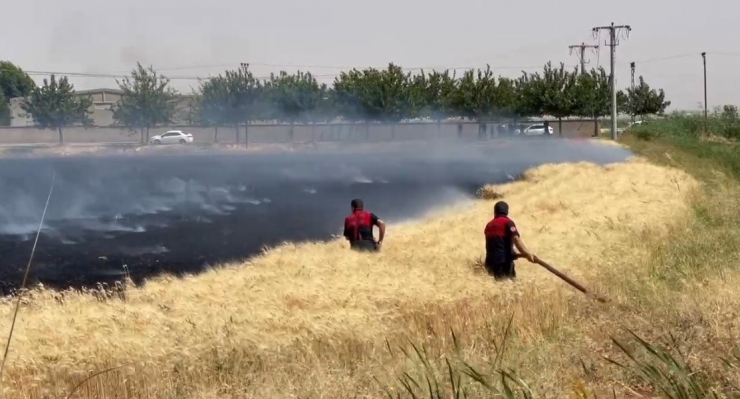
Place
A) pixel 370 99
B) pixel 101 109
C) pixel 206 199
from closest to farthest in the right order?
pixel 206 199 < pixel 370 99 < pixel 101 109

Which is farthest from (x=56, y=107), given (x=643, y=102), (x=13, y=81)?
(x=643, y=102)

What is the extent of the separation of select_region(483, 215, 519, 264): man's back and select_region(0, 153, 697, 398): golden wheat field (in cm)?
36

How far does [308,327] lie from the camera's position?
36.1ft

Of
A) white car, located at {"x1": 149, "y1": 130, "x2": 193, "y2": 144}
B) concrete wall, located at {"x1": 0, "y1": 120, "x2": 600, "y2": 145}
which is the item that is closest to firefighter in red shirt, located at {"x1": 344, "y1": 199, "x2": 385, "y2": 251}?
concrete wall, located at {"x1": 0, "y1": 120, "x2": 600, "y2": 145}

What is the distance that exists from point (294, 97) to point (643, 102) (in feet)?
158

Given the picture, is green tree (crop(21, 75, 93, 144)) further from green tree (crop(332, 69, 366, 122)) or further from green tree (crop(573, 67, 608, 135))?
green tree (crop(573, 67, 608, 135))

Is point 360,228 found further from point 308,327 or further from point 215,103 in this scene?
point 215,103

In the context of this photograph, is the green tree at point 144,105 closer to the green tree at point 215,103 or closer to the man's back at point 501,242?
the green tree at point 215,103

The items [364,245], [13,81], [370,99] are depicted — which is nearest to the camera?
[364,245]

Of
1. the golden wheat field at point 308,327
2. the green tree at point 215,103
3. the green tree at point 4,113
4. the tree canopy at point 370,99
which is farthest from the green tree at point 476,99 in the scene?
the golden wheat field at point 308,327

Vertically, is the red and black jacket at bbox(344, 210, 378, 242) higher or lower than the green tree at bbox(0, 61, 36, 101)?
lower

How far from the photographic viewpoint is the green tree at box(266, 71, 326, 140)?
81688mm

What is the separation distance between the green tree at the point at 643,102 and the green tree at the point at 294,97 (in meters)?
41.4

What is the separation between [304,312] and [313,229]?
1874cm
